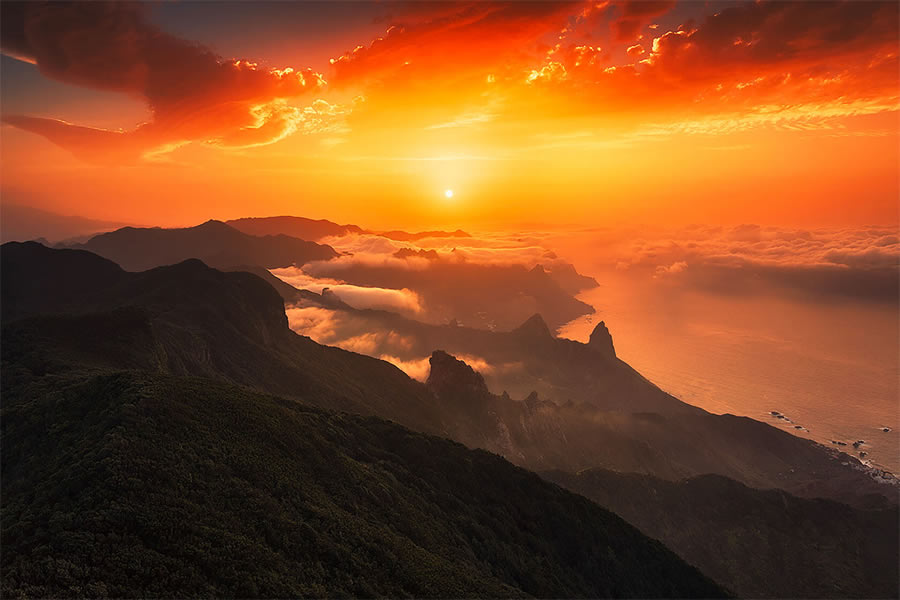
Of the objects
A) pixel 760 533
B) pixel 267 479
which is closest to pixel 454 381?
pixel 760 533

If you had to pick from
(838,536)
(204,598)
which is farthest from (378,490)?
(838,536)

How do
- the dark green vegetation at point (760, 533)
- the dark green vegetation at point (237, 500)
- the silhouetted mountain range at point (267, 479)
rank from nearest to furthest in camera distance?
the dark green vegetation at point (237, 500), the silhouetted mountain range at point (267, 479), the dark green vegetation at point (760, 533)

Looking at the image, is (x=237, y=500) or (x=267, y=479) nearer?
(x=237, y=500)

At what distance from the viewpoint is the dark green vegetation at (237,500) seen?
2766cm

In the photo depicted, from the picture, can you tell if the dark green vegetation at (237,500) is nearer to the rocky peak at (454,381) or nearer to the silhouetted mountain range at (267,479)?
the silhouetted mountain range at (267,479)

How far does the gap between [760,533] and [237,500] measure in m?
105

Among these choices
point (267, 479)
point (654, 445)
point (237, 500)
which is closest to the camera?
point (237, 500)

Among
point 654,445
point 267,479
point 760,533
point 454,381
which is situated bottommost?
point 654,445

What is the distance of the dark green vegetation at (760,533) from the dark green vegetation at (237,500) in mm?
28759

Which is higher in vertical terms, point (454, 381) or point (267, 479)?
point (267, 479)

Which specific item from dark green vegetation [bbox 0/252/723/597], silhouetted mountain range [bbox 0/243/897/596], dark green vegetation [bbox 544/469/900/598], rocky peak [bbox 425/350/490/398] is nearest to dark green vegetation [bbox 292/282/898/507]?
rocky peak [bbox 425/350/490/398]

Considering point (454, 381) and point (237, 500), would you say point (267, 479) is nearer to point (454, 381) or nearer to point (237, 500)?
point (237, 500)

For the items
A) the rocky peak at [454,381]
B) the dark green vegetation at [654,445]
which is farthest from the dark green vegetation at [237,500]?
the rocky peak at [454,381]

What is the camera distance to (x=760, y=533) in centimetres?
9475
